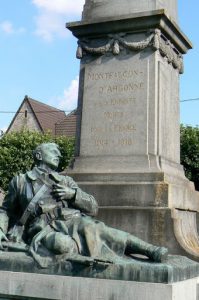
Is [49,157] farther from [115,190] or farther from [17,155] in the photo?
[17,155]

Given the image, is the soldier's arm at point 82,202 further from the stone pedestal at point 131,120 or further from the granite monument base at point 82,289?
the stone pedestal at point 131,120

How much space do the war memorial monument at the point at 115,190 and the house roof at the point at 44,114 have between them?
3577 centimetres

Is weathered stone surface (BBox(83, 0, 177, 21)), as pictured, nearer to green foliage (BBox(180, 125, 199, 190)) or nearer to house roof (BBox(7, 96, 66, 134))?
green foliage (BBox(180, 125, 199, 190))

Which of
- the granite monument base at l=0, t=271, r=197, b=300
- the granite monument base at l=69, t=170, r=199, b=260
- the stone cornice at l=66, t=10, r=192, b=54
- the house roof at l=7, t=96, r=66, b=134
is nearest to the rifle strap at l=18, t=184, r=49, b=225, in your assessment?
the granite monument base at l=0, t=271, r=197, b=300

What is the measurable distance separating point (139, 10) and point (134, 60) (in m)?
0.82

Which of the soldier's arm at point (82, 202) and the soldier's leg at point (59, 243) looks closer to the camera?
the soldier's leg at point (59, 243)

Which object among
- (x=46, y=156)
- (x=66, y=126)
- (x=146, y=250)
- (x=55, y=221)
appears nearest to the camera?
(x=146, y=250)

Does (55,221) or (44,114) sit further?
(44,114)

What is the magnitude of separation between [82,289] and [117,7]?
493 cm

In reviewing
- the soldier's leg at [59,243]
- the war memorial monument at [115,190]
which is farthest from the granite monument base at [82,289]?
the soldier's leg at [59,243]

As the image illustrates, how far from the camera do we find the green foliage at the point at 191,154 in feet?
76.3

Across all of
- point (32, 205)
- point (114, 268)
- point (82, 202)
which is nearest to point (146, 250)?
point (114, 268)

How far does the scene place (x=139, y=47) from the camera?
7992 millimetres

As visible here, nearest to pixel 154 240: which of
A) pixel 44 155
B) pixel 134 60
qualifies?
pixel 44 155
